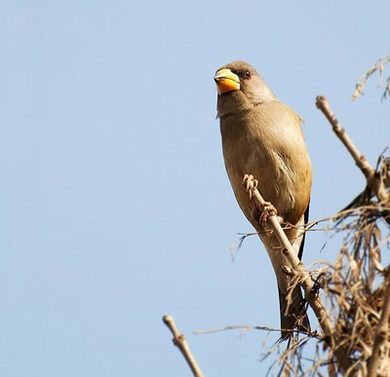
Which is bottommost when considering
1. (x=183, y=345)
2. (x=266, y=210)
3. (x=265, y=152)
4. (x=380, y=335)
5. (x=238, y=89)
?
(x=380, y=335)

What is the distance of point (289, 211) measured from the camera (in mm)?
6098

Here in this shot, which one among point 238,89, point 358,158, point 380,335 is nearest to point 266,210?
point 238,89

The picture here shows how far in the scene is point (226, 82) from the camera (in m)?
6.15

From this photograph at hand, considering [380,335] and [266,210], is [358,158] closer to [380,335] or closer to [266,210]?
[380,335]

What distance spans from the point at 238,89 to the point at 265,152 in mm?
627

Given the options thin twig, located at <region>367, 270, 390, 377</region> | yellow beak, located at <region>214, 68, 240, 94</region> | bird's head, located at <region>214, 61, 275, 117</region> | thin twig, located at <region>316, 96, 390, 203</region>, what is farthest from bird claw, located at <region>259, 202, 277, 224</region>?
thin twig, located at <region>367, 270, 390, 377</region>

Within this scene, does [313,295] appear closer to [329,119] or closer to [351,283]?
[351,283]

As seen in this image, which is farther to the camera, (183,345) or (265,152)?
(265,152)

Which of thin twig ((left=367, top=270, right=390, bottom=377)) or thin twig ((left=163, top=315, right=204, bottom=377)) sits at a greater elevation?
thin twig ((left=163, top=315, right=204, bottom=377))

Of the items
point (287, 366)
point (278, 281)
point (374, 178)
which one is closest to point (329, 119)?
point (374, 178)

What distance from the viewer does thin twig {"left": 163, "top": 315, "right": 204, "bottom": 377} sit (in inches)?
76.3

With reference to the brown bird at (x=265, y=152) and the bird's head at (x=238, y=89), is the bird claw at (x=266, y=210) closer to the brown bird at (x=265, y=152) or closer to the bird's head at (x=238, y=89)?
the brown bird at (x=265, y=152)

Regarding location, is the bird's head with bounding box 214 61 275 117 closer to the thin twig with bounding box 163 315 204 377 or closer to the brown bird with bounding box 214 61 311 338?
the brown bird with bounding box 214 61 311 338

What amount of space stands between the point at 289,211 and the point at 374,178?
3763mm
